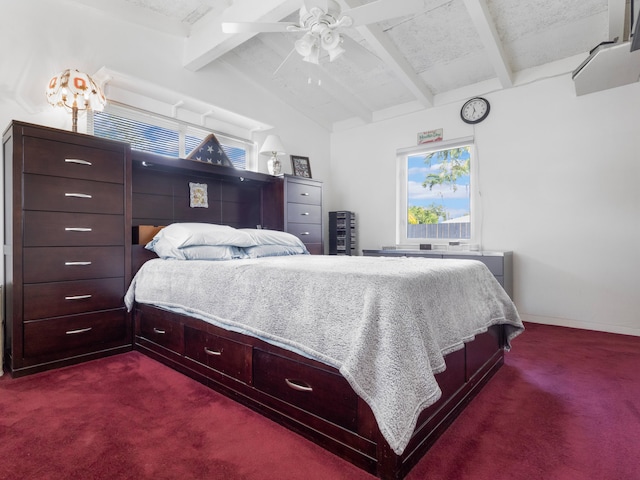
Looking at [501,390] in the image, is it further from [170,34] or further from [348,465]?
[170,34]

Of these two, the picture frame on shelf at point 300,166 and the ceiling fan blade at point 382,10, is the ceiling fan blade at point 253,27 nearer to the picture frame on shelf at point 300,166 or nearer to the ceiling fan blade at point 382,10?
the ceiling fan blade at point 382,10

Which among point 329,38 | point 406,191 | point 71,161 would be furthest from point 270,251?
point 406,191

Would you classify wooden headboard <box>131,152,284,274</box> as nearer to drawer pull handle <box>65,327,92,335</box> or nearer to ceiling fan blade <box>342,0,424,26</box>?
drawer pull handle <box>65,327,92,335</box>

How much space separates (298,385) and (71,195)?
2.02 m

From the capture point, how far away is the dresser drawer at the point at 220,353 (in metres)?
1.74

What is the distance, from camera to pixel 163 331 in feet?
7.61

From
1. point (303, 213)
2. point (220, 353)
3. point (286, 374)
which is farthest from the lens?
point (303, 213)

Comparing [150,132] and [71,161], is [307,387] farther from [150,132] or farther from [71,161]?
[150,132]

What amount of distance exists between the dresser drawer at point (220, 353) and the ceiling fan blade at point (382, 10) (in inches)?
79.3

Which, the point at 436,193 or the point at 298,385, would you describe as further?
the point at 436,193

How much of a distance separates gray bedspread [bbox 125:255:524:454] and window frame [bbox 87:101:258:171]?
6.06 feet

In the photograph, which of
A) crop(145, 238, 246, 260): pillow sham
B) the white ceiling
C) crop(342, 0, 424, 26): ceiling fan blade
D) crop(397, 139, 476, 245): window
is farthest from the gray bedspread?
crop(397, 139, 476, 245): window

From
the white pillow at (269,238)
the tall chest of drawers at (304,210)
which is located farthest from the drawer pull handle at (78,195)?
the tall chest of drawers at (304,210)

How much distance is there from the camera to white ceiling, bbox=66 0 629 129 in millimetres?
2873
